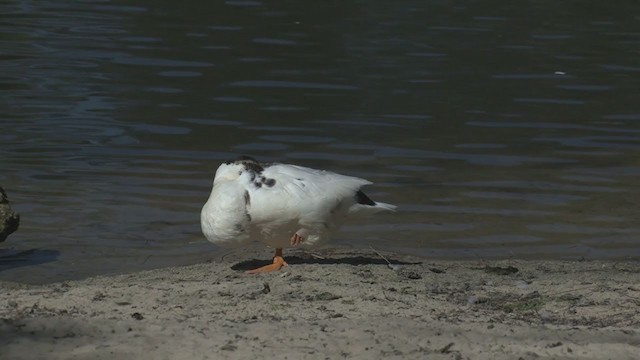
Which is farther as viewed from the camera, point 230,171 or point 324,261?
point 324,261

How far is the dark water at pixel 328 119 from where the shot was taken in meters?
9.24

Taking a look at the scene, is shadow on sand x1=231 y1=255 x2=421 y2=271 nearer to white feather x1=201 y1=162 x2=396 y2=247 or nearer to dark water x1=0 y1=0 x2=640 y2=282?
white feather x1=201 y1=162 x2=396 y2=247

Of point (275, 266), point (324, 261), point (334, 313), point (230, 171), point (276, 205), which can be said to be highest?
point (230, 171)

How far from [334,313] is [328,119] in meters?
6.54

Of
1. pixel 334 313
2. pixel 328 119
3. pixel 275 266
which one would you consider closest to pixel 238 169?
pixel 275 266

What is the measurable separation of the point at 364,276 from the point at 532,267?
1.42 m

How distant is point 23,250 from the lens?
8.63 m

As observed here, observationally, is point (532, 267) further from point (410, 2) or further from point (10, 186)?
point (410, 2)

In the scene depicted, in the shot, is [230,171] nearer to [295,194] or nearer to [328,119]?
[295,194]

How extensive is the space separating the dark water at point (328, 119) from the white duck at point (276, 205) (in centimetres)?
140

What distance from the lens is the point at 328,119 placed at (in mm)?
12523

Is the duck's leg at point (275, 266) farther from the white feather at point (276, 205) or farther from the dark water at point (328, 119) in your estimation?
the dark water at point (328, 119)

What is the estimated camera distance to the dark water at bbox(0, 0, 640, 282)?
924 cm

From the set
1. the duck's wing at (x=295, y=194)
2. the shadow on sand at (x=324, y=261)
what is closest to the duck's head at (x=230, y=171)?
the duck's wing at (x=295, y=194)
